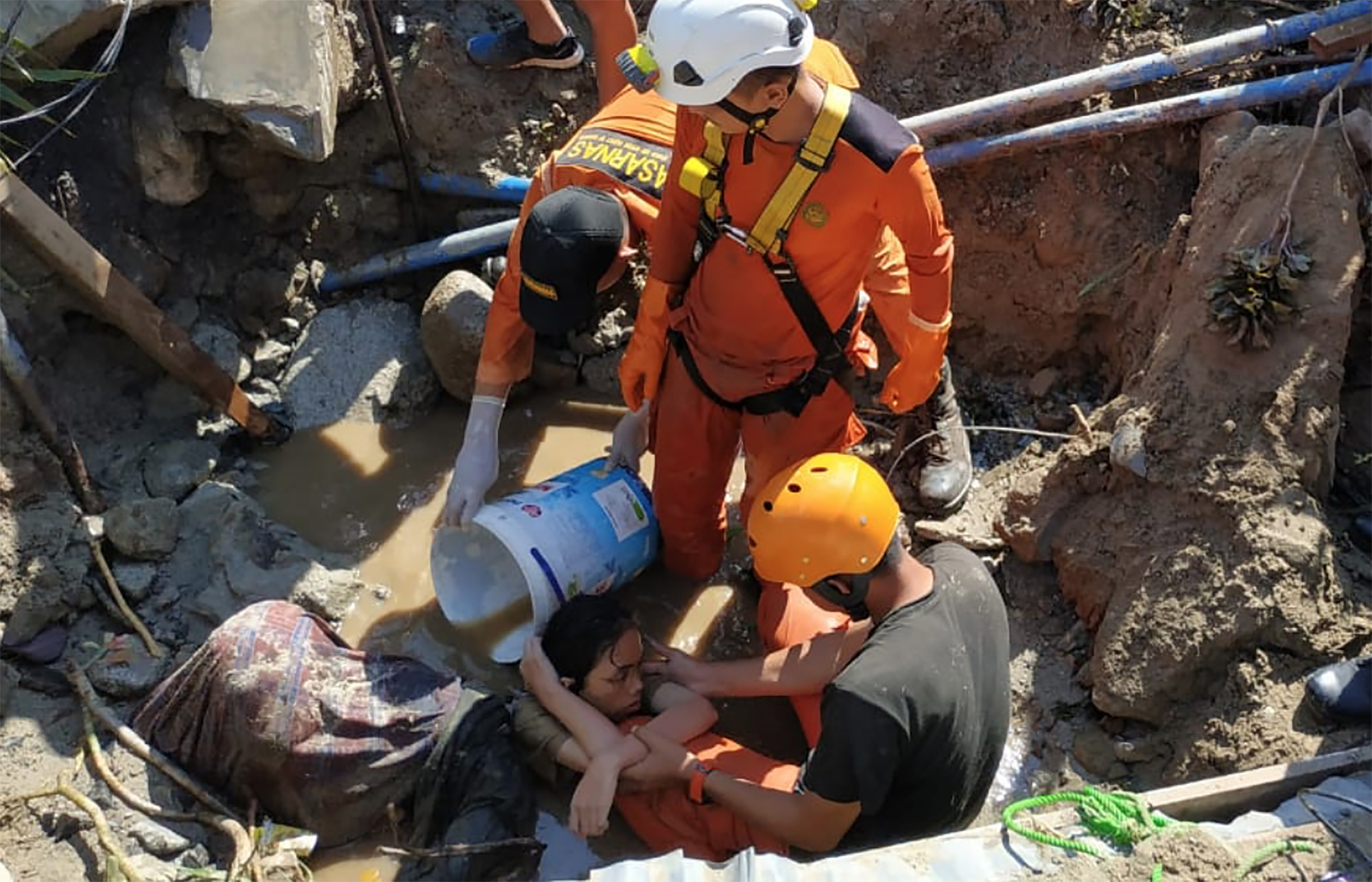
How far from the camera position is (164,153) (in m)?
4.07

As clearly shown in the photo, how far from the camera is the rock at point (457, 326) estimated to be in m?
4.36

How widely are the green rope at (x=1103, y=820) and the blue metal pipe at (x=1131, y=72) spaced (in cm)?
252

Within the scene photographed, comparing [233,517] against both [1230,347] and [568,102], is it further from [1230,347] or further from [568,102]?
[1230,347]

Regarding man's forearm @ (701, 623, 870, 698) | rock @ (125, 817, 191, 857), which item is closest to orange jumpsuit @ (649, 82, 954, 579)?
man's forearm @ (701, 623, 870, 698)

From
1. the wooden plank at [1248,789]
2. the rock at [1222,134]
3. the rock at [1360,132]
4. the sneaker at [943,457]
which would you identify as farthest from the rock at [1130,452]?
the wooden plank at [1248,789]

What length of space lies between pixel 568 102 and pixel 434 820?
2.95 metres

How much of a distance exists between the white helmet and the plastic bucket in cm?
128

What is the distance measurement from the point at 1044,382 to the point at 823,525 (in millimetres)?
2092

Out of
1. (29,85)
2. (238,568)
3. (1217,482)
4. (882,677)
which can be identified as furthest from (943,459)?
(29,85)

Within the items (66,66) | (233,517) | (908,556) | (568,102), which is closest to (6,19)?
(66,66)

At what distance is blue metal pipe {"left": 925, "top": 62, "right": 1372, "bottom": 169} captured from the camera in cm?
381

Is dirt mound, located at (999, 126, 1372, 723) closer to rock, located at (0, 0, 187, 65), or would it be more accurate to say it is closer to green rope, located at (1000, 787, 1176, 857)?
green rope, located at (1000, 787, 1176, 857)

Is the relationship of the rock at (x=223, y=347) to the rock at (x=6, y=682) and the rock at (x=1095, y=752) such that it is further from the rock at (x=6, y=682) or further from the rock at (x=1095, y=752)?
the rock at (x=1095, y=752)

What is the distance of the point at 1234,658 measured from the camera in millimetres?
3244
